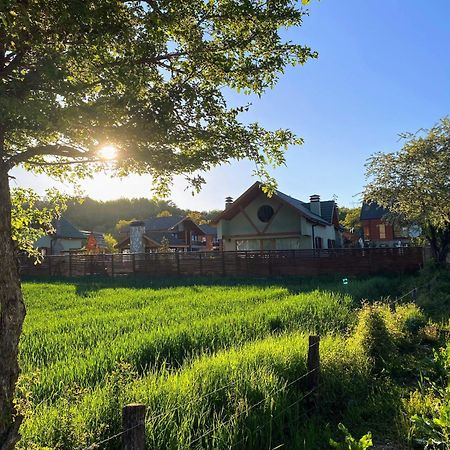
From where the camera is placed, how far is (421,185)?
19000 millimetres

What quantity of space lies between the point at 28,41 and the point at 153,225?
53.1 meters

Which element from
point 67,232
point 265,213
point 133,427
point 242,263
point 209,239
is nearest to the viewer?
point 133,427

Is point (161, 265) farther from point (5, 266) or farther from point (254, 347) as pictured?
point (5, 266)

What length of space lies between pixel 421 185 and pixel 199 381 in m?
16.9

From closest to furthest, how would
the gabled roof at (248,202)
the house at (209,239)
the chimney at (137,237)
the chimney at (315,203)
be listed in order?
1. the gabled roof at (248,202)
2. the chimney at (315,203)
3. the chimney at (137,237)
4. the house at (209,239)

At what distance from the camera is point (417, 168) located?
19.7 m

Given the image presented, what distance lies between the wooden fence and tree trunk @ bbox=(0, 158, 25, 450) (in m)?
21.3

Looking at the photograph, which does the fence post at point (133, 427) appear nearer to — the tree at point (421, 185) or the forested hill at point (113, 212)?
the tree at point (421, 185)

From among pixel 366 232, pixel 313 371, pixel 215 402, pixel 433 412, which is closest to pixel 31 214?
pixel 215 402

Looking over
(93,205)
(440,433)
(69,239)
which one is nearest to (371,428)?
(440,433)

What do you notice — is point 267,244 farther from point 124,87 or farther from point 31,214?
point 124,87

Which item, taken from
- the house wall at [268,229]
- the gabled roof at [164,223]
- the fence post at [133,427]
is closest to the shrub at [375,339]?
the fence post at [133,427]

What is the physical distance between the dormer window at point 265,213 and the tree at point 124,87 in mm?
25421

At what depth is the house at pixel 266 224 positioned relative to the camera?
2819 cm
